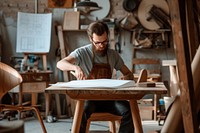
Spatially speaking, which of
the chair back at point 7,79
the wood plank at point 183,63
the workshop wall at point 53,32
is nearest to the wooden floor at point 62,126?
the workshop wall at point 53,32

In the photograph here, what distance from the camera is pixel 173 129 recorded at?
1312 mm

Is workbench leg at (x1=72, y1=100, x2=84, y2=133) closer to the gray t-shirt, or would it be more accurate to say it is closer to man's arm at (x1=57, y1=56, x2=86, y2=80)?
man's arm at (x1=57, y1=56, x2=86, y2=80)

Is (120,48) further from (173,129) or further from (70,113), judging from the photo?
(173,129)

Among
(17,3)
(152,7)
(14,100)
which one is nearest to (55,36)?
(17,3)

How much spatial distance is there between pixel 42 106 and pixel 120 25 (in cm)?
182

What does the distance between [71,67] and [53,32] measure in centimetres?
304

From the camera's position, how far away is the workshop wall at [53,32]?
5594 mm

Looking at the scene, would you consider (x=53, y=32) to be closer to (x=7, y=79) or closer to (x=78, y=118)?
(x=7, y=79)

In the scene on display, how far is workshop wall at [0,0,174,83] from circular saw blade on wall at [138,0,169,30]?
10.4 inches

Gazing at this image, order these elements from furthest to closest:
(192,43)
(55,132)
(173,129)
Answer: (55,132) < (192,43) < (173,129)

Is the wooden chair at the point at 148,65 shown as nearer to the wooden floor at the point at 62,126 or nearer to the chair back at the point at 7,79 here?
the wooden floor at the point at 62,126

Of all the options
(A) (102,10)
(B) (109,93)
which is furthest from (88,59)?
(A) (102,10)

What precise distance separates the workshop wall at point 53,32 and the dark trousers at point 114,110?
9.42ft

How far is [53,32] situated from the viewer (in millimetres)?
5645
